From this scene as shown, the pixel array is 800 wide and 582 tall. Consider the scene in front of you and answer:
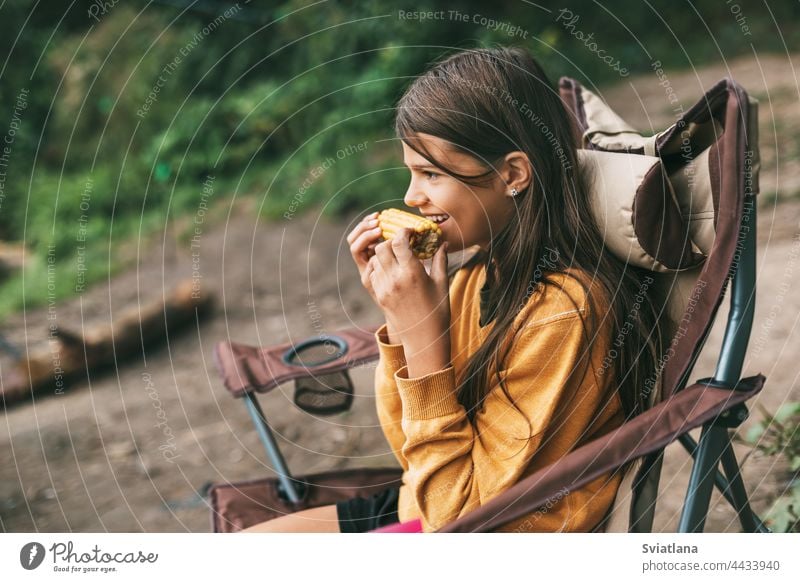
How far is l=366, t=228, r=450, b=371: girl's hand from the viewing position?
1614 mm

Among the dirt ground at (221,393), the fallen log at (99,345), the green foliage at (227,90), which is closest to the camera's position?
the dirt ground at (221,393)

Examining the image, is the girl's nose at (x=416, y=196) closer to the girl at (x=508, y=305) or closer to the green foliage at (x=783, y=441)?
the girl at (x=508, y=305)

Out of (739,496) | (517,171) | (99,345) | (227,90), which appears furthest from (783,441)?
(227,90)

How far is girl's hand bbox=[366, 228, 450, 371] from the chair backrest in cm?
40

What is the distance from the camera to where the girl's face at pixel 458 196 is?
63.8 inches

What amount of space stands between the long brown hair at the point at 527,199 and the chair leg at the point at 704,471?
0.16m

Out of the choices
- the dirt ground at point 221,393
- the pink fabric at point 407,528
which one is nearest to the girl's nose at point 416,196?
the pink fabric at point 407,528

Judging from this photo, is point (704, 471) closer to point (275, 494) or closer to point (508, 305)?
point (508, 305)

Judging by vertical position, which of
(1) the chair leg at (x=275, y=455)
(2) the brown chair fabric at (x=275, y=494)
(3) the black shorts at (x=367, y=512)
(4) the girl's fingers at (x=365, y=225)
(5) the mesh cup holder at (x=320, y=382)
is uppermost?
(4) the girl's fingers at (x=365, y=225)

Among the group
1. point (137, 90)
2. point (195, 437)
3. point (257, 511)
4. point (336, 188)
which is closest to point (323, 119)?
point (336, 188)

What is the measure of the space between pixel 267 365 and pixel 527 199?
3.06ft

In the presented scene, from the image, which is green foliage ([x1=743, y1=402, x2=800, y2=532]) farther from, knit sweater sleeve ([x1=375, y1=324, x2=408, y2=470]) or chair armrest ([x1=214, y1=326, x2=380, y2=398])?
chair armrest ([x1=214, y1=326, x2=380, y2=398])

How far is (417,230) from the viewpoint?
1.66 m

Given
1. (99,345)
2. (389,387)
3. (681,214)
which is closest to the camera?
(681,214)
